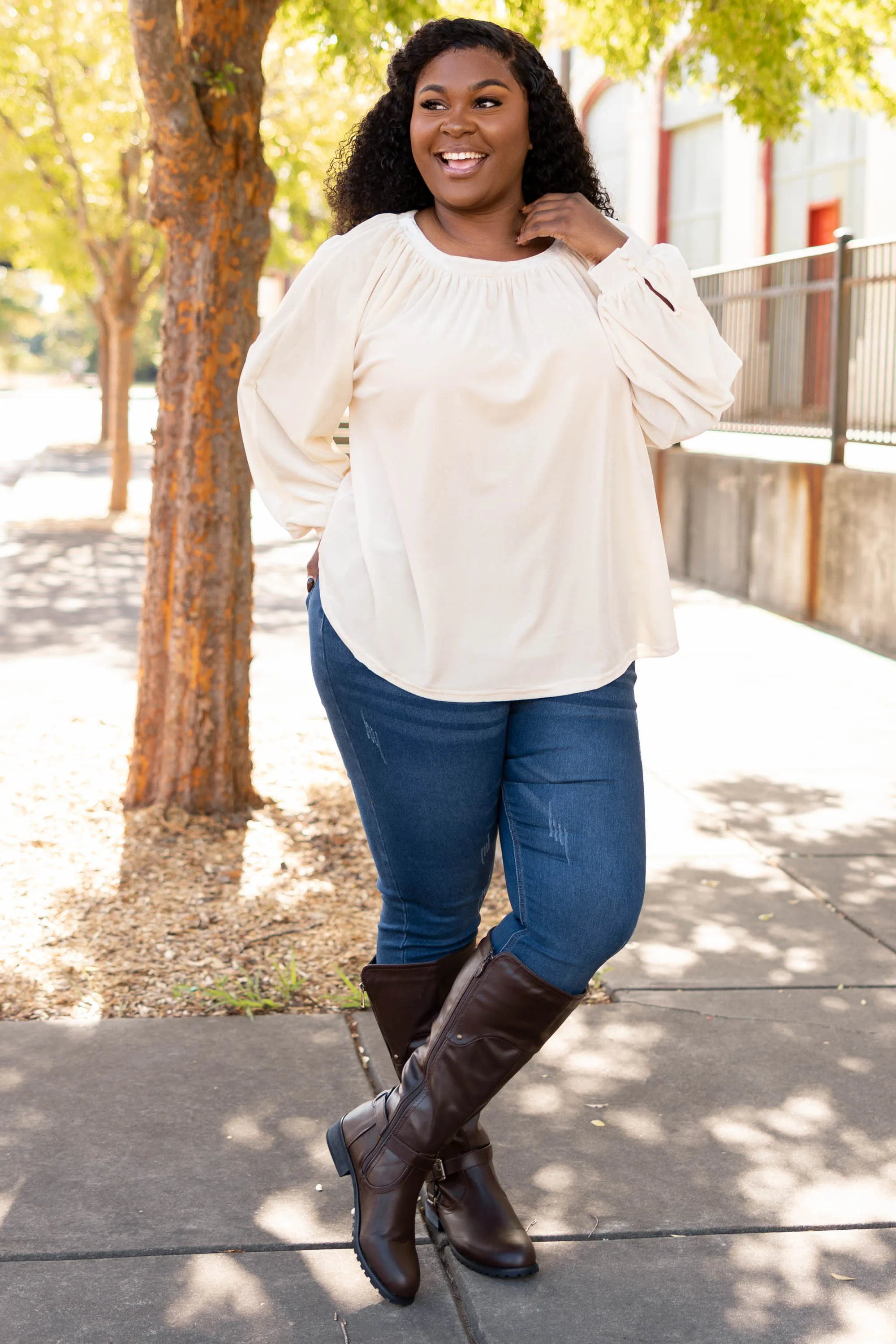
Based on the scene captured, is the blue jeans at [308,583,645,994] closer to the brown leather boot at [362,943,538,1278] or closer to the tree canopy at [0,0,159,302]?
the brown leather boot at [362,943,538,1278]

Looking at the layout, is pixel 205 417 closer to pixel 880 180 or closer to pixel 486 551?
pixel 486 551

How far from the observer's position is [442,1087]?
2.63 metres

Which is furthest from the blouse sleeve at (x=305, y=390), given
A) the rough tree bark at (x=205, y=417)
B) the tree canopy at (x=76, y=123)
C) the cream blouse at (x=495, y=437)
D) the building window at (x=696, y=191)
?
the building window at (x=696, y=191)

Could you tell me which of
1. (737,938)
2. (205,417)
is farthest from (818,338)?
(737,938)

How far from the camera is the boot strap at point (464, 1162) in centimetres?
280

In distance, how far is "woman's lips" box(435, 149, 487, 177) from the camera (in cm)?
263

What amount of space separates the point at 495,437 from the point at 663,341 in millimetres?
314

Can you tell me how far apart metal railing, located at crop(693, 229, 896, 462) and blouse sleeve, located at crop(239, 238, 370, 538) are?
7.53m

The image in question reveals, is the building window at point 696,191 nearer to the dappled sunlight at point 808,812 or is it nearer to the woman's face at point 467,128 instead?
the dappled sunlight at point 808,812

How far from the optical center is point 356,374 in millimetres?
2598

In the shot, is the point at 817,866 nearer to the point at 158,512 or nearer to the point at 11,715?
the point at 158,512

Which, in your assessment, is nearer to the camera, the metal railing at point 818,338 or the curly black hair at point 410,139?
the curly black hair at point 410,139

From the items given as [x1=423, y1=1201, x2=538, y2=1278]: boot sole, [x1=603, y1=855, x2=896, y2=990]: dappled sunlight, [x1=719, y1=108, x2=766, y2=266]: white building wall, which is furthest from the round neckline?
[x1=719, y1=108, x2=766, y2=266]: white building wall

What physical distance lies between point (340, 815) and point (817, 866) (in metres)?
1.63
